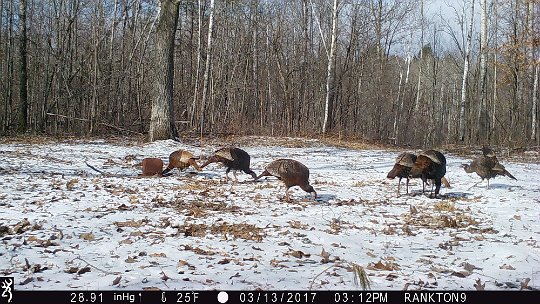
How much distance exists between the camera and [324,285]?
3.52m

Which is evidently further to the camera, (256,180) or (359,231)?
(256,180)

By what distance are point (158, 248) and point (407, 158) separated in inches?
181

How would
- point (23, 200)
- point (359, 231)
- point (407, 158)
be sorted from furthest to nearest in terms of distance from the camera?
Answer: 1. point (407, 158)
2. point (23, 200)
3. point (359, 231)

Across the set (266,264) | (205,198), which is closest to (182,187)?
(205,198)

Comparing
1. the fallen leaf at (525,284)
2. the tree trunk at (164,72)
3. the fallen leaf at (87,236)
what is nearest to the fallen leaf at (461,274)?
the fallen leaf at (525,284)

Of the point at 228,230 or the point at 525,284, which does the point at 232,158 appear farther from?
the point at 525,284

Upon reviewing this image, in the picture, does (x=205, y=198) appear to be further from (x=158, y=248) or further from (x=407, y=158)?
(x=407, y=158)

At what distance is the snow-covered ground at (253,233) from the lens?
3693mm

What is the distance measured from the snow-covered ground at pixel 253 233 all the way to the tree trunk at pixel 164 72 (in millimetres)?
6107

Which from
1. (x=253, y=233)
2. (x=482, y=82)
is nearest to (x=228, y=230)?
(x=253, y=233)

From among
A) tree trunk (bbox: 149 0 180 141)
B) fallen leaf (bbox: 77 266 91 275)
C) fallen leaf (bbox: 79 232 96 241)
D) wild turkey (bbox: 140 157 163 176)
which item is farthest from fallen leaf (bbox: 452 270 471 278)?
tree trunk (bbox: 149 0 180 141)

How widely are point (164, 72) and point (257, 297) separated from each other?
13042 mm

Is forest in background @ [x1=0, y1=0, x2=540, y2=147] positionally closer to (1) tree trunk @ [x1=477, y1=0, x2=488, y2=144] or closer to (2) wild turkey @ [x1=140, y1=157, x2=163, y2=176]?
(1) tree trunk @ [x1=477, y1=0, x2=488, y2=144]

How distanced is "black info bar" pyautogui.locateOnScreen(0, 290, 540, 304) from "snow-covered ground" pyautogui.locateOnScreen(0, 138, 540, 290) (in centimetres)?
17
